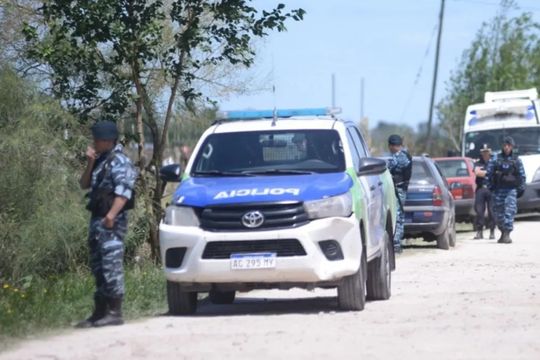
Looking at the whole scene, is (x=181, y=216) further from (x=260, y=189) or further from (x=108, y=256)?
(x=108, y=256)

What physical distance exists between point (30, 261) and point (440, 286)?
4661 millimetres

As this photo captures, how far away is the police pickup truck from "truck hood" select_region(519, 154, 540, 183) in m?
18.3

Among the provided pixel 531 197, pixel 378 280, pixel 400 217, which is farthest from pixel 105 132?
pixel 531 197

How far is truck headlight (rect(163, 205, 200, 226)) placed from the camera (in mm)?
12180

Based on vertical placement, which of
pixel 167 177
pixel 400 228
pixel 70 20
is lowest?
pixel 400 228

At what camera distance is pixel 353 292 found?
12375 mm

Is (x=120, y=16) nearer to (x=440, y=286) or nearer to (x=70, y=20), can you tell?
(x=70, y=20)

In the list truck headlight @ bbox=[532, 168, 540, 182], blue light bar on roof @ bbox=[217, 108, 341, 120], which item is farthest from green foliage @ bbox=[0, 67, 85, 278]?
truck headlight @ bbox=[532, 168, 540, 182]

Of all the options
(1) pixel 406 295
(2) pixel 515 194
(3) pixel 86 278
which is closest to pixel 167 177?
(3) pixel 86 278

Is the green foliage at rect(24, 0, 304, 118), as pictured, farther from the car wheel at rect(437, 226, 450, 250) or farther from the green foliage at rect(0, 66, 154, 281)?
the car wheel at rect(437, 226, 450, 250)

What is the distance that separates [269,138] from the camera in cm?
1338

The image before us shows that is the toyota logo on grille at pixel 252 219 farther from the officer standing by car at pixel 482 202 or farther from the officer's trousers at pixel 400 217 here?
the officer standing by car at pixel 482 202

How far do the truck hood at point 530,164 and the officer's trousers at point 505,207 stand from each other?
7196 millimetres

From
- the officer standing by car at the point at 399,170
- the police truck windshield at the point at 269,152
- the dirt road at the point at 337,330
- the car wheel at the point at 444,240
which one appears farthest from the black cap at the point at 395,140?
the police truck windshield at the point at 269,152
